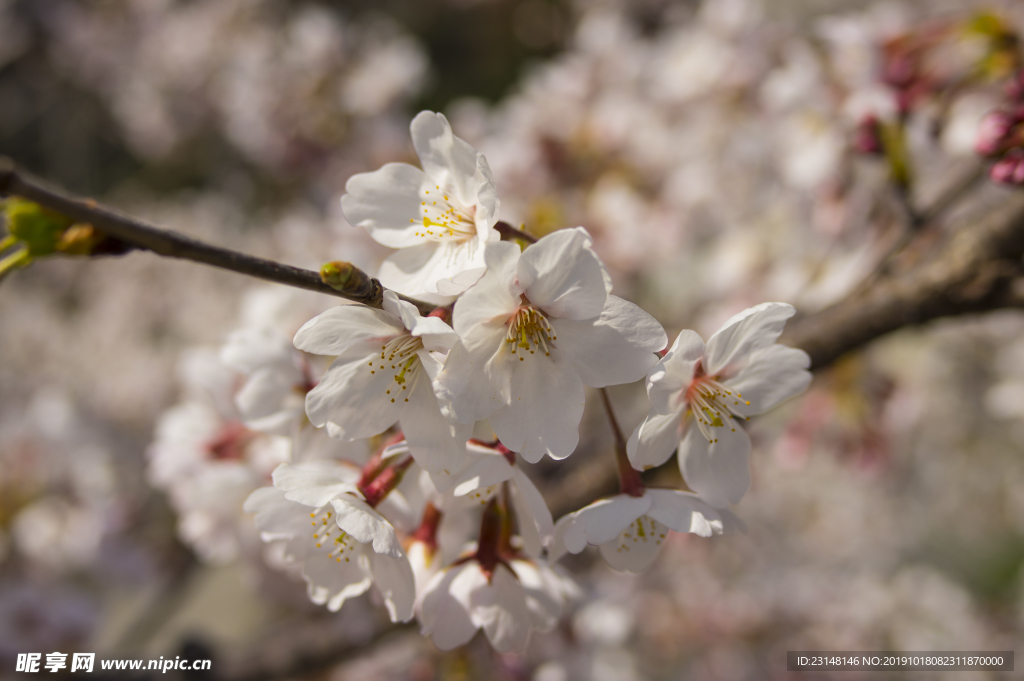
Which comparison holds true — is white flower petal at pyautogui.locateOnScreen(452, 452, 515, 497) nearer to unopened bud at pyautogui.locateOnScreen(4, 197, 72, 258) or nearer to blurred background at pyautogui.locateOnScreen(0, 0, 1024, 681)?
unopened bud at pyautogui.locateOnScreen(4, 197, 72, 258)

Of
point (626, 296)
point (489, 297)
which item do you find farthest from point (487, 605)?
Answer: point (626, 296)

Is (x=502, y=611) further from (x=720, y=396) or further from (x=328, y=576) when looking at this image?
(x=720, y=396)

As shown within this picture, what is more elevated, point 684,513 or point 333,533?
point 684,513

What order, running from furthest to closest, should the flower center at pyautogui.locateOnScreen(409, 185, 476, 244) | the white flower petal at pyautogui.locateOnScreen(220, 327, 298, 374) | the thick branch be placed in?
the thick branch
the white flower petal at pyautogui.locateOnScreen(220, 327, 298, 374)
the flower center at pyautogui.locateOnScreen(409, 185, 476, 244)

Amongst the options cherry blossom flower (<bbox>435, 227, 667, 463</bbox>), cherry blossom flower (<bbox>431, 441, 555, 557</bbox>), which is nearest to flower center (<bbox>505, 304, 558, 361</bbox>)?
cherry blossom flower (<bbox>435, 227, 667, 463</bbox>)

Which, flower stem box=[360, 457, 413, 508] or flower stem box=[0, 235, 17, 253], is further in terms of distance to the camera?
flower stem box=[360, 457, 413, 508]

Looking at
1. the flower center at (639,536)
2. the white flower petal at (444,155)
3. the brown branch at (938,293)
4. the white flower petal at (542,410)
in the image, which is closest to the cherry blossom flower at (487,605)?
the flower center at (639,536)

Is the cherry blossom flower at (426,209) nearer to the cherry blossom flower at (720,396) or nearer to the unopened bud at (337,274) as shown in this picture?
the unopened bud at (337,274)
